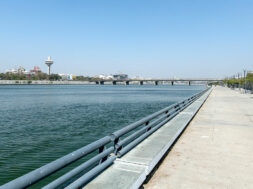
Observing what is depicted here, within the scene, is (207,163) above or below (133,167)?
below

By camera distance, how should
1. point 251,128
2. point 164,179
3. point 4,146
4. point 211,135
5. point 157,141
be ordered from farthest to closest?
point 4,146 → point 251,128 → point 211,135 → point 157,141 → point 164,179

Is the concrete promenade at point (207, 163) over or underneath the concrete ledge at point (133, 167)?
underneath

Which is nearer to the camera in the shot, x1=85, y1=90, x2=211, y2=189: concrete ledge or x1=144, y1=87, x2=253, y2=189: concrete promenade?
x1=85, y1=90, x2=211, y2=189: concrete ledge

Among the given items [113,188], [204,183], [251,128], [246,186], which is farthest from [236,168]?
[251,128]

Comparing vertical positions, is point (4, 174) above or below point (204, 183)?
below

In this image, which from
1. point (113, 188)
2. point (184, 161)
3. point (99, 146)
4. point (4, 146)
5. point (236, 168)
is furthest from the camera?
point (4, 146)

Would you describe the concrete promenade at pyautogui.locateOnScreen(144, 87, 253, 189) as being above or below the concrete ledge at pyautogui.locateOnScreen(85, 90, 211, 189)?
below

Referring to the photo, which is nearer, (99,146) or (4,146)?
(99,146)

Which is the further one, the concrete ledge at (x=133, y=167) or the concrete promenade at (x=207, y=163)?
the concrete promenade at (x=207, y=163)

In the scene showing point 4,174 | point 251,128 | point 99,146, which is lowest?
point 4,174

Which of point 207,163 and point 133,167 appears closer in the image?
point 133,167

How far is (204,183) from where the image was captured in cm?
512

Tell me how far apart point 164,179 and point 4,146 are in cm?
1179

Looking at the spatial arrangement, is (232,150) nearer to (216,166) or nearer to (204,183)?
(216,166)
